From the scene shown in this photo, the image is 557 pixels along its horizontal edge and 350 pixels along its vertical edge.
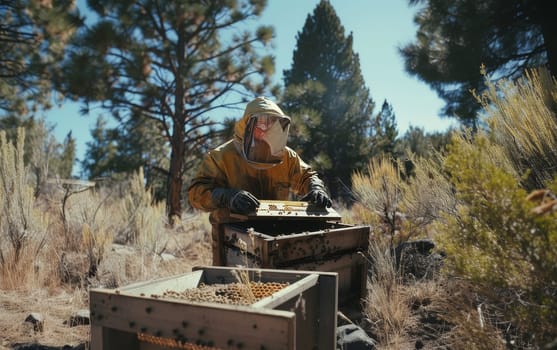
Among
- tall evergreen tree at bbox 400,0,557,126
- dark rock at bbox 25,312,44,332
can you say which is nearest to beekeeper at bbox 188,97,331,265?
dark rock at bbox 25,312,44,332

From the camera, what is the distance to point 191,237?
24.7ft

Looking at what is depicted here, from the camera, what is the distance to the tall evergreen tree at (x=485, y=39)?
777 cm

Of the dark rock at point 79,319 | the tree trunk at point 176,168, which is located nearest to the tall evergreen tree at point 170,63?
the tree trunk at point 176,168

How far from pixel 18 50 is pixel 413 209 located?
13486 mm

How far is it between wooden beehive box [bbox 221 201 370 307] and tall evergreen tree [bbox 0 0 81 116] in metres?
9.09

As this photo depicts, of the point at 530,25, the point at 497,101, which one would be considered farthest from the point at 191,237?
the point at 530,25

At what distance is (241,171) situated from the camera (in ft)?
11.0

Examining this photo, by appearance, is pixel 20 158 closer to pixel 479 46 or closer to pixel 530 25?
pixel 479 46

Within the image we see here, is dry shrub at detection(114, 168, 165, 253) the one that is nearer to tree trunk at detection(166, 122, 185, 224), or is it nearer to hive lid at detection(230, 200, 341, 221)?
hive lid at detection(230, 200, 341, 221)

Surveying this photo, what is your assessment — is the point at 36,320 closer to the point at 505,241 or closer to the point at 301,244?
the point at 301,244

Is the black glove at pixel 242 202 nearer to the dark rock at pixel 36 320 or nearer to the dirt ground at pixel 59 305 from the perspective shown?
the dirt ground at pixel 59 305

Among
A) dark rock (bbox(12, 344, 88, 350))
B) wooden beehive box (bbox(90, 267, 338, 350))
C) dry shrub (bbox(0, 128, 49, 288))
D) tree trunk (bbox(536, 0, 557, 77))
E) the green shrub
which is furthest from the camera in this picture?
tree trunk (bbox(536, 0, 557, 77))

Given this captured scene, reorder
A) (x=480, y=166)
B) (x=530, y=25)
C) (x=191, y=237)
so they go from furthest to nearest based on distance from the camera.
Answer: (x=530, y=25)
(x=191, y=237)
(x=480, y=166)

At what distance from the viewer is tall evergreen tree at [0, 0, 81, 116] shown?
993cm
